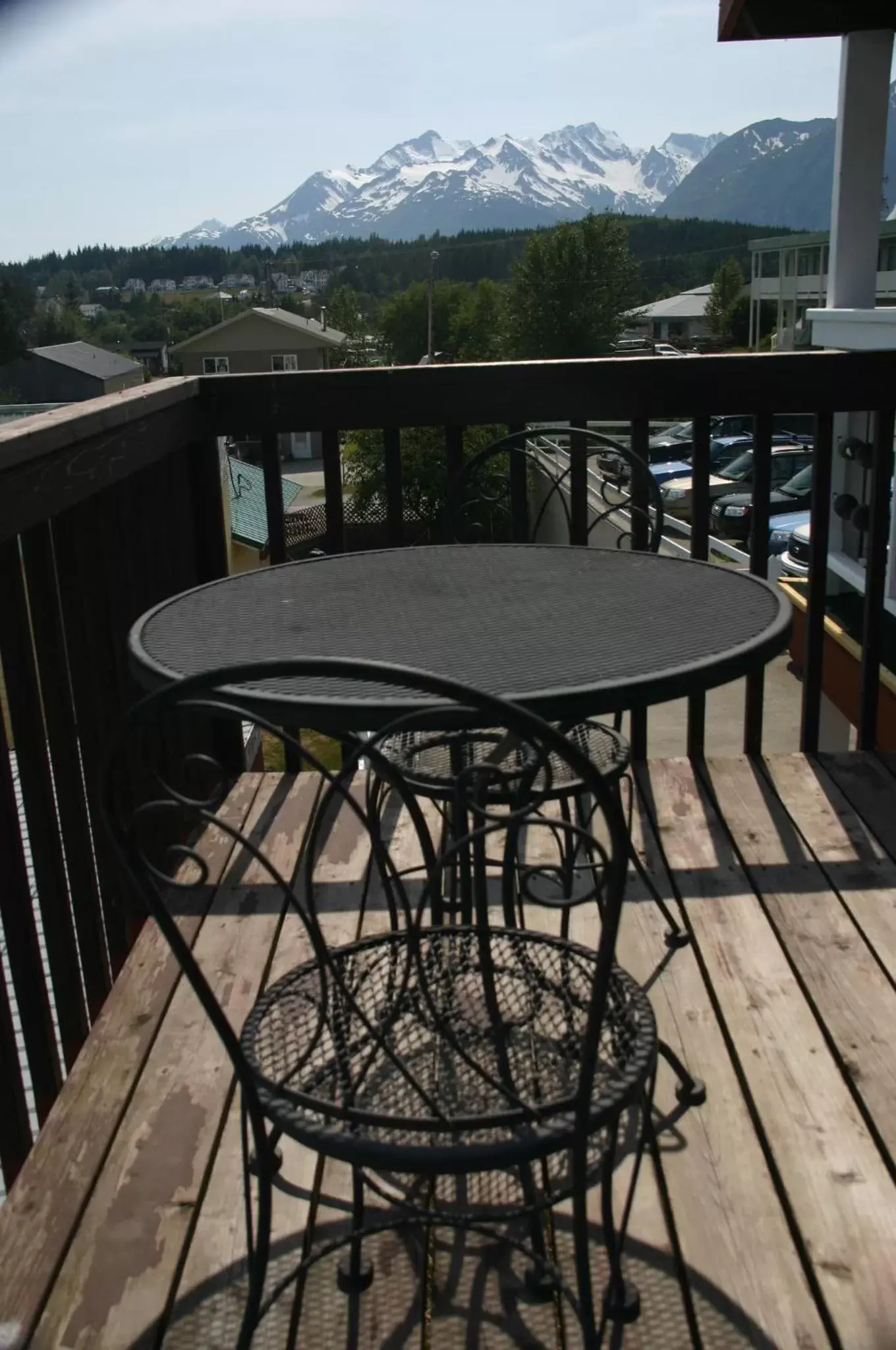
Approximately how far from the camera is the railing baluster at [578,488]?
2.63 m

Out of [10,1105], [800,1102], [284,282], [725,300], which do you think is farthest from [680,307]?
[10,1105]

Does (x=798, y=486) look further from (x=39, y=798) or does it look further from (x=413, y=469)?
(x=39, y=798)

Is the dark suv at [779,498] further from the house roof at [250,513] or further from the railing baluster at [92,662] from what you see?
the railing baluster at [92,662]

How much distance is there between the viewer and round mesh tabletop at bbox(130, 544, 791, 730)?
1226 mm

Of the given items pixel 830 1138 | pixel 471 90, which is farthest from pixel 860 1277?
pixel 471 90

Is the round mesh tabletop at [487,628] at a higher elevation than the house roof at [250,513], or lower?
higher

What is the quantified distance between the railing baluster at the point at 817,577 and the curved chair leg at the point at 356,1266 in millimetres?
1782

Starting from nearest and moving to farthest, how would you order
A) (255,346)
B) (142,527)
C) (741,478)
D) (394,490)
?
(142,527), (394,490), (741,478), (255,346)

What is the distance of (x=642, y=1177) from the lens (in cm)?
144

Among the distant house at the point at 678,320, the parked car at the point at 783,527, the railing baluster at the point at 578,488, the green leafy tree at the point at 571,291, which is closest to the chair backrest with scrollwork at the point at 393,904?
the railing baluster at the point at 578,488

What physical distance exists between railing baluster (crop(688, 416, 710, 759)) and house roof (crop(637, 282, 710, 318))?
5708cm

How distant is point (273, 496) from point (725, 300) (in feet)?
193

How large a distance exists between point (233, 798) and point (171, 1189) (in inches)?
51.5

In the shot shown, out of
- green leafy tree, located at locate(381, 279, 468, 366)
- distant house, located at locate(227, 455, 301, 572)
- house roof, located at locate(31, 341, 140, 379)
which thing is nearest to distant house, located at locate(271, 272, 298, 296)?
green leafy tree, located at locate(381, 279, 468, 366)
